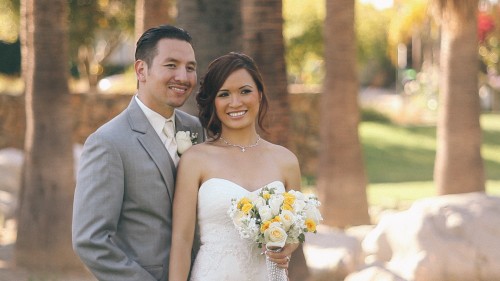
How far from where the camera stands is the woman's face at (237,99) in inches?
185

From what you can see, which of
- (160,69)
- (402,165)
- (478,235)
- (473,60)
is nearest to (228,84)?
(160,69)

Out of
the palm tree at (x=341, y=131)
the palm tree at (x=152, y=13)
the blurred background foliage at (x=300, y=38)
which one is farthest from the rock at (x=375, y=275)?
the blurred background foliage at (x=300, y=38)

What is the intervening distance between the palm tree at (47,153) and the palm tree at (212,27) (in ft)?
11.6

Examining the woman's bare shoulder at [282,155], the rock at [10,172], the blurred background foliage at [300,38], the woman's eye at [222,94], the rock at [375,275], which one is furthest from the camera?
the blurred background foliage at [300,38]

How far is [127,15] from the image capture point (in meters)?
30.8

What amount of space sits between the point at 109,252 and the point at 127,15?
26972 millimetres

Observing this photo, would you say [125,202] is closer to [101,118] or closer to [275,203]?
[275,203]

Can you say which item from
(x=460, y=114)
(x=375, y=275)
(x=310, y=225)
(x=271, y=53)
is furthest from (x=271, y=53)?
(x=460, y=114)

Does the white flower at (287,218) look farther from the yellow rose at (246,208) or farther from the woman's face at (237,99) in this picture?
the woman's face at (237,99)

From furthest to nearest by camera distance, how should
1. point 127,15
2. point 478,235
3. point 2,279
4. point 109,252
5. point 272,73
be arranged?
1. point 127,15
2. point 2,279
3. point 272,73
4. point 478,235
5. point 109,252

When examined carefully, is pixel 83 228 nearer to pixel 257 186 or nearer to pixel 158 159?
pixel 158 159

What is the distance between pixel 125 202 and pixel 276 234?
0.69 meters

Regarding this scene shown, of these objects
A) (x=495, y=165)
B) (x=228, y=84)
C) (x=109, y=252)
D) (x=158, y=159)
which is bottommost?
(x=495, y=165)

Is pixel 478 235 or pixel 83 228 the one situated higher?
pixel 83 228
